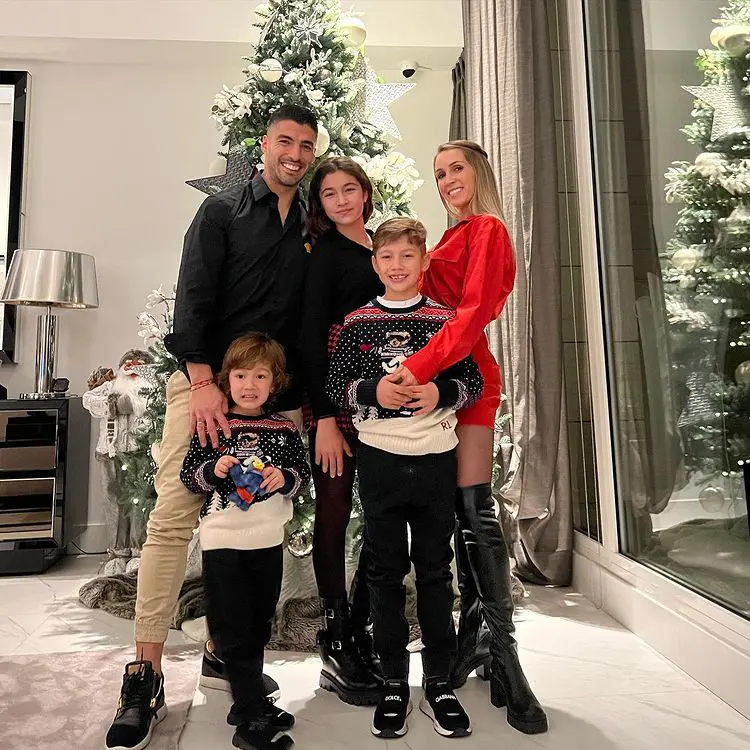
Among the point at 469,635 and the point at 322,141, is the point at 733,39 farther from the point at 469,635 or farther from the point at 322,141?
the point at 469,635

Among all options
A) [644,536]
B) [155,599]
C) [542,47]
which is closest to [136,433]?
[155,599]

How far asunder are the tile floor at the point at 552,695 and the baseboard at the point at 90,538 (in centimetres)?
89

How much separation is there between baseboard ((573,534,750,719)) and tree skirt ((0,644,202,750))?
52.0 inches

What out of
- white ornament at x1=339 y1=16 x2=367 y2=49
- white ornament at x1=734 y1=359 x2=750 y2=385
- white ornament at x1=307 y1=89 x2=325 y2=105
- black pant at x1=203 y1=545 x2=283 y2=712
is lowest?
black pant at x1=203 y1=545 x2=283 y2=712

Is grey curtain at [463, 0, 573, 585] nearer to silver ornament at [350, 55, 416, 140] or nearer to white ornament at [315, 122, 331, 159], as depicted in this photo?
silver ornament at [350, 55, 416, 140]

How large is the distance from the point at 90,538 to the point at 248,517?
2276mm

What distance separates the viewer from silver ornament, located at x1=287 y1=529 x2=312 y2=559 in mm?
2199

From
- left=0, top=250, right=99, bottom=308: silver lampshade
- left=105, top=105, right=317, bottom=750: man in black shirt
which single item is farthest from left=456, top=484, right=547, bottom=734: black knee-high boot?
left=0, top=250, right=99, bottom=308: silver lampshade

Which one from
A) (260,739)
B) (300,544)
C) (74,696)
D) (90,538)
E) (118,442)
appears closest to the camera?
(260,739)

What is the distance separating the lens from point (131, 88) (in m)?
3.51

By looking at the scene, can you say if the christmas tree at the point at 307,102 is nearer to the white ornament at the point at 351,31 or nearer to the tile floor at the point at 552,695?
the white ornament at the point at 351,31

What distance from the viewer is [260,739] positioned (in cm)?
137

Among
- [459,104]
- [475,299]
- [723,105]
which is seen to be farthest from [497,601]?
[459,104]

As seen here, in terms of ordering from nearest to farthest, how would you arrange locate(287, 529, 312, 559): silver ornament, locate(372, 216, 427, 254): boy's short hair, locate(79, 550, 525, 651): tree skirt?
locate(372, 216, 427, 254): boy's short hair < locate(79, 550, 525, 651): tree skirt < locate(287, 529, 312, 559): silver ornament
